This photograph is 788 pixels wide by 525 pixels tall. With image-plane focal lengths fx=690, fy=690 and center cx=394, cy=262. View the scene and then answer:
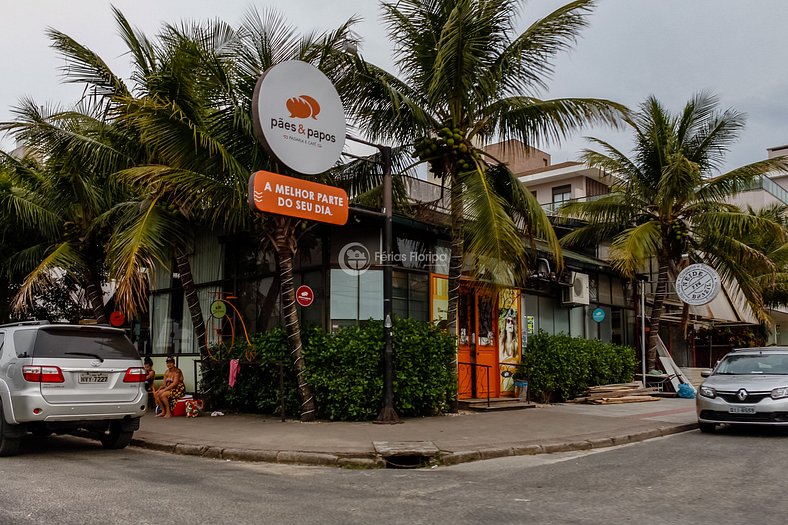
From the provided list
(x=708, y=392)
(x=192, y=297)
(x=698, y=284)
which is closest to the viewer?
(x=708, y=392)

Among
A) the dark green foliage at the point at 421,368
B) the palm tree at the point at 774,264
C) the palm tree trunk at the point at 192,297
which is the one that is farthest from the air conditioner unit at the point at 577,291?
the palm tree trunk at the point at 192,297

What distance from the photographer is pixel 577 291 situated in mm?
18984

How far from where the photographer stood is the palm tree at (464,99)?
13.4 meters

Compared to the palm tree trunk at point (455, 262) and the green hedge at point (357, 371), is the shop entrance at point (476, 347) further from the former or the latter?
the green hedge at point (357, 371)

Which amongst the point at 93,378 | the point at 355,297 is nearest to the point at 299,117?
the point at 355,297

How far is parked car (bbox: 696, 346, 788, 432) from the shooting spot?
36.8 ft

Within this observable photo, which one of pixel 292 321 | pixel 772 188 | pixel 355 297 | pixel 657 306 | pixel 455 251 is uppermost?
pixel 772 188

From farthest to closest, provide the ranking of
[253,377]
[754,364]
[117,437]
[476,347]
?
[476,347], [253,377], [754,364], [117,437]

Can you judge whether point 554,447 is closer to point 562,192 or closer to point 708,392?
point 708,392

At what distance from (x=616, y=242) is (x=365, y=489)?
13376 millimetres

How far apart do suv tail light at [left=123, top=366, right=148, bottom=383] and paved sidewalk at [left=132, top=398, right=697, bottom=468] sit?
1135mm

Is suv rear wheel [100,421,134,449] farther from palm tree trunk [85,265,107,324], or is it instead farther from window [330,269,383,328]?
palm tree trunk [85,265,107,324]

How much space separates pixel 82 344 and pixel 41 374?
0.74 meters

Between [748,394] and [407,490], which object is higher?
[748,394]
